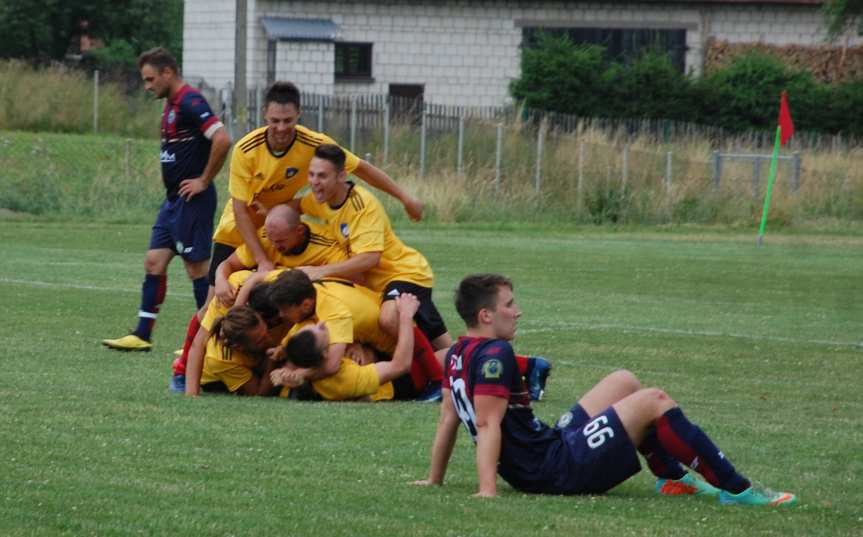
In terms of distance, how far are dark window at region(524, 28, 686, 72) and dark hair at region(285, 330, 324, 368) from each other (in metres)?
42.7

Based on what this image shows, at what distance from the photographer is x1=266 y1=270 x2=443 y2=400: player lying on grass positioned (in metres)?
9.93

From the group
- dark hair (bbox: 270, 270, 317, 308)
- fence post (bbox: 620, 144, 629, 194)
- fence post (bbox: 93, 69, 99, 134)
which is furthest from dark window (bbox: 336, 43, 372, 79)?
dark hair (bbox: 270, 270, 317, 308)

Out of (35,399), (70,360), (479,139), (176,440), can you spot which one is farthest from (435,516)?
(479,139)

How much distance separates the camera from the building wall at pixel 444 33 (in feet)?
161

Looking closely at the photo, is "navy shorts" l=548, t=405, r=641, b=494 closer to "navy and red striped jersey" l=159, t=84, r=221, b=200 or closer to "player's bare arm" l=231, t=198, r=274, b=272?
"player's bare arm" l=231, t=198, r=274, b=272

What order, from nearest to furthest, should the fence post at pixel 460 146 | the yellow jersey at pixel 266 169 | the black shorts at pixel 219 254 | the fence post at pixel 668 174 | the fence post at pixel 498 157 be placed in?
the yellow jersey at pixel 266 169, the black shorts at pixel 219 254, the fence post at pixel 668 174, the fence post at pixel 498 157, the fence post at pixel 460 146

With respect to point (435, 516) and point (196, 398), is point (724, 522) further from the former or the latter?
point (196, 398)

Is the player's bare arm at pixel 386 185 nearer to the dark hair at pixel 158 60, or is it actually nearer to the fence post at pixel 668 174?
the dark hair at pixel 158 60

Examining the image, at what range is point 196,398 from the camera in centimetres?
1009

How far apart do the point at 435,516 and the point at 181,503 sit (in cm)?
100

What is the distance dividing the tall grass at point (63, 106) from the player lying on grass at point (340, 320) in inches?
1350

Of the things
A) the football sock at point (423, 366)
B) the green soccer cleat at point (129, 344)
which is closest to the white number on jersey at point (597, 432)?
the football sock at point (423, 366)

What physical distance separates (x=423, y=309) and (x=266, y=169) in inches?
59.0

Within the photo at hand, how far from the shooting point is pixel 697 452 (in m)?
7.17
